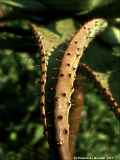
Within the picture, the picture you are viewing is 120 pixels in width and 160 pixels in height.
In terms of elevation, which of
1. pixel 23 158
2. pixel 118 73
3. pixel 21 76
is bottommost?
pixel 23 158

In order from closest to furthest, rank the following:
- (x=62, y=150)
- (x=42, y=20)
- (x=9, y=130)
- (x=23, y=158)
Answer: (x=62, y=150)
(x=42, y=20)
(x=23, y=158)
(x=9, y=130)

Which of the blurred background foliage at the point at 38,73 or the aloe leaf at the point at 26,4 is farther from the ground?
the aloe leaf at the point at 26,4

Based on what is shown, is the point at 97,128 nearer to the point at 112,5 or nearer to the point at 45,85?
the point at 112,5

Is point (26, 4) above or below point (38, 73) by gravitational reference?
above

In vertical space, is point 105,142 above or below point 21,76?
below

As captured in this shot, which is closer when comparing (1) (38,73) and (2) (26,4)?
(2) (26,4)

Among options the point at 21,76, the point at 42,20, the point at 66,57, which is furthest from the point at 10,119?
the point at 66,57

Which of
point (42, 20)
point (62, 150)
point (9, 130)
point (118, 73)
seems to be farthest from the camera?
point (9, 130)

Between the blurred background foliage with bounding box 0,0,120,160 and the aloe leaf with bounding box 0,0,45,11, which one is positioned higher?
the aloe leaf with bounding box 0,0,45,11
